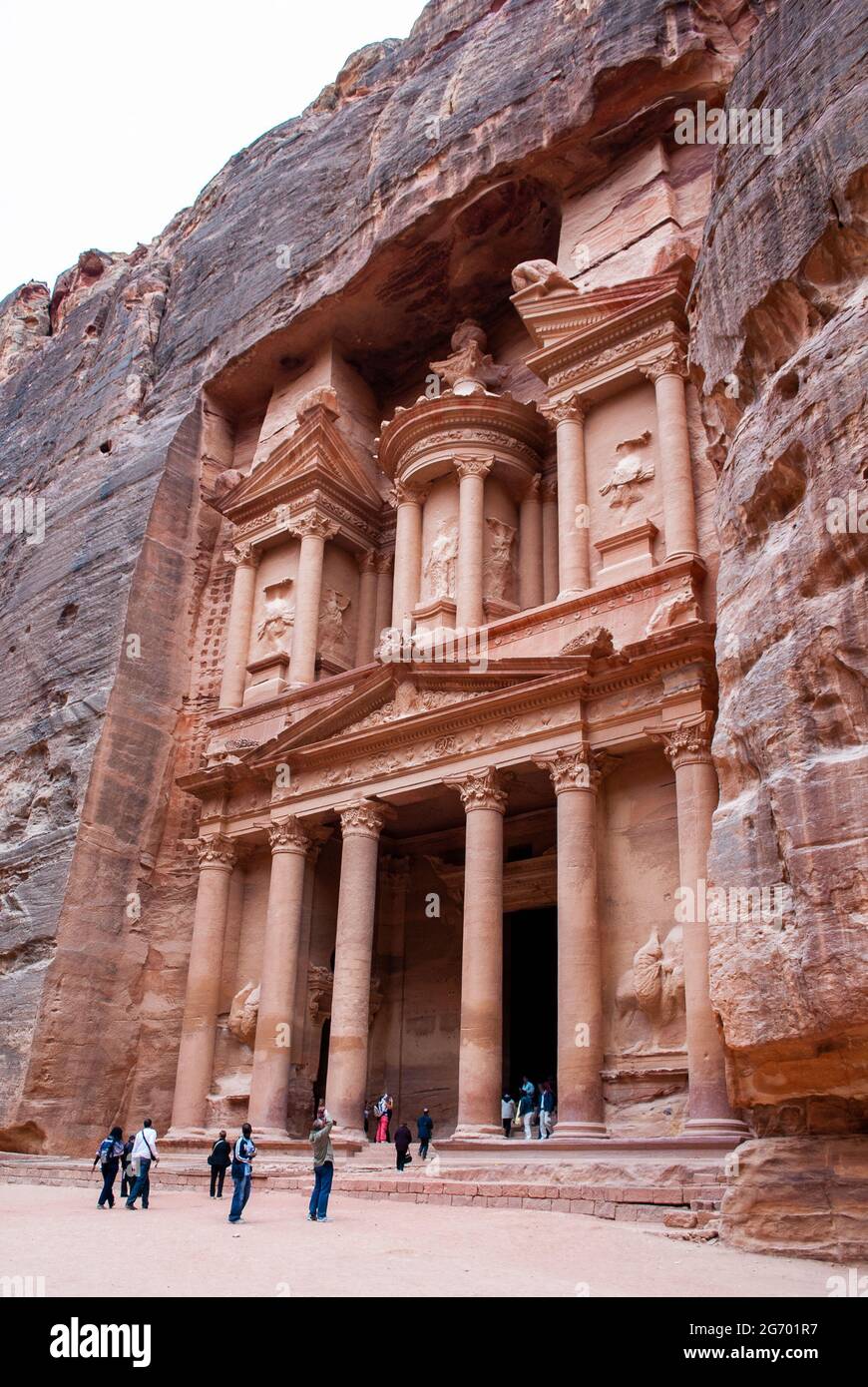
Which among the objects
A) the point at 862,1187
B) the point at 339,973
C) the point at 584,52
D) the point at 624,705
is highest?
the point at 584,52

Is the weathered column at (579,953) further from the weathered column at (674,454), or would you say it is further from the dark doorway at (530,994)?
the dark doorway at (530,994)

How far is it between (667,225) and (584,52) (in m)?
4.72

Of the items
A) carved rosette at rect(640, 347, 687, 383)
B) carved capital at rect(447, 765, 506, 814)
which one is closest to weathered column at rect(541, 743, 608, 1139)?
carved capital at rect(447, 765, 506, 814)

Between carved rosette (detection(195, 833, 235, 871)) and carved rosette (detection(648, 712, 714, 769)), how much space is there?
1036cm

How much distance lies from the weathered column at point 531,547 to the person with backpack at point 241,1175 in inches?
556

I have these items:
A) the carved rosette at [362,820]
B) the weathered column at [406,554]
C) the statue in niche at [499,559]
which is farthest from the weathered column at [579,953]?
the weathered column at [406,554]

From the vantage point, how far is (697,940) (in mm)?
16547

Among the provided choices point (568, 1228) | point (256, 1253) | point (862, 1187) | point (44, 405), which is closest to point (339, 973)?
point (568, 1228)

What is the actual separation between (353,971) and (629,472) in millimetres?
10616

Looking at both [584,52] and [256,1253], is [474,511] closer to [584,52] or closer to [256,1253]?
[584,52]

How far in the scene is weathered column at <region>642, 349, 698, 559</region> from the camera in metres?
20.2

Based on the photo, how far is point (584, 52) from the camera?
81.0 ft

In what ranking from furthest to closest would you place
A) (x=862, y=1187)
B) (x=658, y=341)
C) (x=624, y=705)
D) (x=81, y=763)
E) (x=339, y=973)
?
(x=81, y=763) → (x=658, y=341) → (x=339, y=973) → (x=624, y=705) → (x=862, y=1187)

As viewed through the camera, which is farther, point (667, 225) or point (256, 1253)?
point (667, 225)
